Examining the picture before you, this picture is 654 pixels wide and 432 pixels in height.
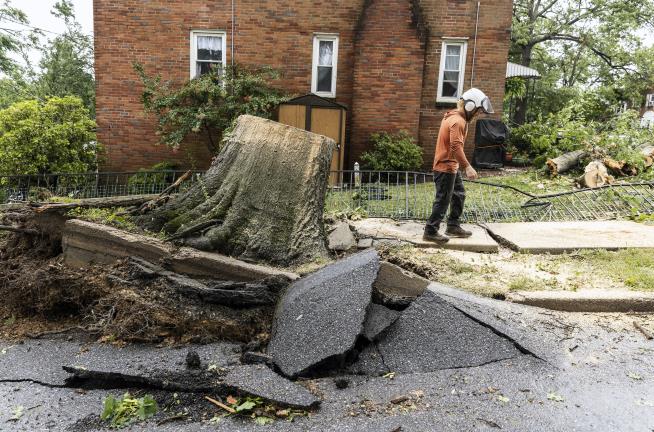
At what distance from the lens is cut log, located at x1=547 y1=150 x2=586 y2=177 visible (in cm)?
1310

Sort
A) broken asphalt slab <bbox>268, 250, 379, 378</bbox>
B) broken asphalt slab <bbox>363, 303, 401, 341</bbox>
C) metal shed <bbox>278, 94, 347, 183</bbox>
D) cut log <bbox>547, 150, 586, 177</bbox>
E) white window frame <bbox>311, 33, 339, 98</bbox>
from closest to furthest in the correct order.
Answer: broken asphalt slab <bbox>268, 250, 379, 378</bbox> < broken asphalt slab <bbox>363, 303, 401, 341</bbox> < metal shed <bbox>278, 94, 347, 183</bbox> < cut log <bbox>547, 150, 586, 177</bbox> < white window frame <bbox>311, 33, 339, 98</bbox>

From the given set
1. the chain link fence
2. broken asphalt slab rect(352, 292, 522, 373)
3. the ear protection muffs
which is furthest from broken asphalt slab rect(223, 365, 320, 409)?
the chain link fence

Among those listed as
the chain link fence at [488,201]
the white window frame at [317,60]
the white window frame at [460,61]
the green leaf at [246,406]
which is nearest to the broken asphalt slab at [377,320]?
the green leaf at [246,406]

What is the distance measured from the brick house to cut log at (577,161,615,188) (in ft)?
11.3

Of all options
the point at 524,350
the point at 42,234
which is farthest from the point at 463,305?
the point at 42,234

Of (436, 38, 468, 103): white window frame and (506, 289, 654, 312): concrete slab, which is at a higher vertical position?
(436, 38, 468, 103): white window frame

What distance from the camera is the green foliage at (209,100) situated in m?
12.4

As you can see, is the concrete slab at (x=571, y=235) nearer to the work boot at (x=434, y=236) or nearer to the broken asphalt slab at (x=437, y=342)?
the work boot at (x=434, y=236)

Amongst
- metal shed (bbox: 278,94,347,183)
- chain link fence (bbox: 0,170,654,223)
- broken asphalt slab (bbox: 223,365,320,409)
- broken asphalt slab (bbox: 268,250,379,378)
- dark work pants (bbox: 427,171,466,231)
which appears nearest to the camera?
broken asphalt slab (bbox: 223,365,320,409)

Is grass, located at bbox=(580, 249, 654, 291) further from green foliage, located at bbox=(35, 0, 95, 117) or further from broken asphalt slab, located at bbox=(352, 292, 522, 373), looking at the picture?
green foliage, located at bbox=(35, 0, 95, 117)

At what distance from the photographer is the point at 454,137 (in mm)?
6027

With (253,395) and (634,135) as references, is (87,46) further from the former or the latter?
(253,395)

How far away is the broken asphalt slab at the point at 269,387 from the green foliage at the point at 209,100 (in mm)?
9558

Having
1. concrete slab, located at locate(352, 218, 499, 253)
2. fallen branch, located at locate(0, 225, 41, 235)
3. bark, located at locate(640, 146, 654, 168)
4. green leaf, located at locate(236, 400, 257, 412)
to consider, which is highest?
bark, located at locate(640, 146, 654, 168)
